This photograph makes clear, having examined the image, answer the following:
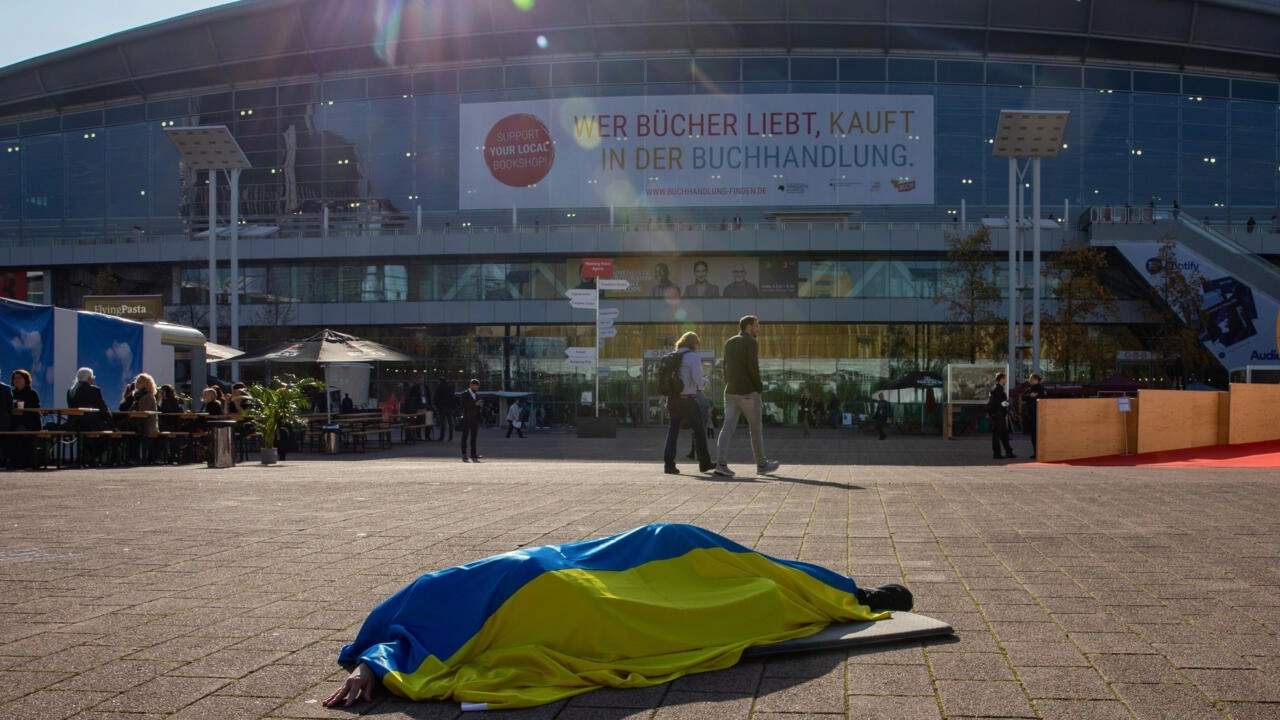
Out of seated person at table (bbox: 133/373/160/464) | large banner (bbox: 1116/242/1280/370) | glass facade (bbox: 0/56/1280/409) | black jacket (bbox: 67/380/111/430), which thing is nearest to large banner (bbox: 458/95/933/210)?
glass facade (bbox: 0/56/1280/409)

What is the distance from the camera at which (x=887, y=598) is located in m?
5.04

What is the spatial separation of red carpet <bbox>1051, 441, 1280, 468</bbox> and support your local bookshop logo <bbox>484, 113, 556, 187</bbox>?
34.4 metres

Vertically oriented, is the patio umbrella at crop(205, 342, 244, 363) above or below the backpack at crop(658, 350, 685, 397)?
above

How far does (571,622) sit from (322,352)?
2353cm

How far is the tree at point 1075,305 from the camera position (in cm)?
4075

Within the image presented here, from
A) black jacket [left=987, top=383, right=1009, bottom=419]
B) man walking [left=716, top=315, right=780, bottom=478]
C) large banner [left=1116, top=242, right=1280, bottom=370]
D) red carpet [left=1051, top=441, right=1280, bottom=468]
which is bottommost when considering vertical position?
red carpet [left=1051, top=441, right=1280, bottom=468]

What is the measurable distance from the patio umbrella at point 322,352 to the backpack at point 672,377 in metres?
13.3

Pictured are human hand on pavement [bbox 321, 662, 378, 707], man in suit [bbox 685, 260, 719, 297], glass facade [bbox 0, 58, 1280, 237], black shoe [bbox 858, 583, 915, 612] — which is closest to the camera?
human hand on pavement [bbox 321, 662, 378, 707]

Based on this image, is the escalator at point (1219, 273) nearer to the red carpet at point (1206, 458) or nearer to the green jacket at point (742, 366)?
the red carpet at point (1206, 458)

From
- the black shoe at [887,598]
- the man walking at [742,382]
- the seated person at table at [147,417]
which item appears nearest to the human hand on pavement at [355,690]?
the black shoe at [887,598]

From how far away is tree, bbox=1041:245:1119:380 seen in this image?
40750mm

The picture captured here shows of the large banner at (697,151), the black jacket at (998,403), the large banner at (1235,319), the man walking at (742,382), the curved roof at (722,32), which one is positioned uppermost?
the curved roof at (722,32)

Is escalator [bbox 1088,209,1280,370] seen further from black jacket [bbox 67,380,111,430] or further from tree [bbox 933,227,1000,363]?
black jacket [bbox 67,380,111,430]

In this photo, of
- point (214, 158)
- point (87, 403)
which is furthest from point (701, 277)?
point (87, 403)
